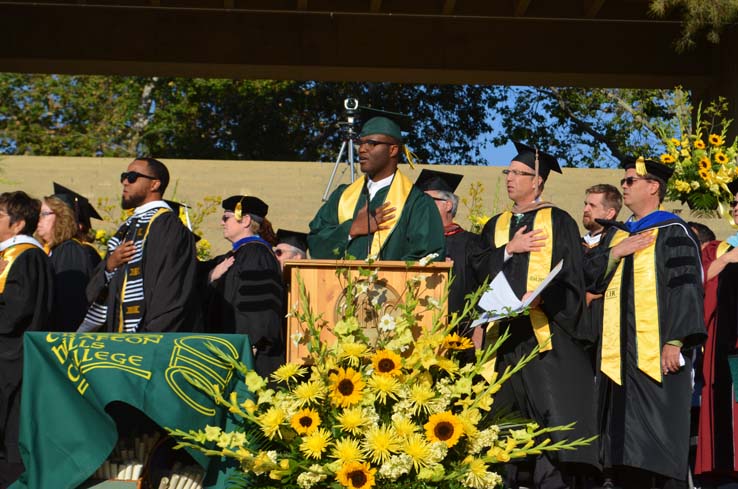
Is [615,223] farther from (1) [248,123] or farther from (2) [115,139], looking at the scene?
(2) [115,139]

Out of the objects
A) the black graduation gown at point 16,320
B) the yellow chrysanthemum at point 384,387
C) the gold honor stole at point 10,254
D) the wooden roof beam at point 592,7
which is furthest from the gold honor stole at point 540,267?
the wooden roof beam at point 592,7

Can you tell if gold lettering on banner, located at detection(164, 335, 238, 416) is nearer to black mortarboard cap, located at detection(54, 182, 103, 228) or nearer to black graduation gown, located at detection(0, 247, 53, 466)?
black graduation gown, located at detection(0, 247, 53, 466)

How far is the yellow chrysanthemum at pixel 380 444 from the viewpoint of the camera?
16.3 ft

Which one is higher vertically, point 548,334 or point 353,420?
point 548,334

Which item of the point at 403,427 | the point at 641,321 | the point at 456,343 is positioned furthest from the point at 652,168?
the point at 403,427

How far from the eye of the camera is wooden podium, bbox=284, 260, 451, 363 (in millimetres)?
5695

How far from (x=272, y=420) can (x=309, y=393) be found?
0.65 ft

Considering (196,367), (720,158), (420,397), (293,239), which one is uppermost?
(720,158)

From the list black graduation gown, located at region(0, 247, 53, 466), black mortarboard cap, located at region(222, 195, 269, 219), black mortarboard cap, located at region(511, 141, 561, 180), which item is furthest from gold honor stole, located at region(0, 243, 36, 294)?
black mortarboard cap, located at region(511, 141, 561, 180)

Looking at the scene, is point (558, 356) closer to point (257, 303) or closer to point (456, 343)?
point (456, 343)

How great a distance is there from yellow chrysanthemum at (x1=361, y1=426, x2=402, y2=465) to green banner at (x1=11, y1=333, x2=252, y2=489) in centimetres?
77

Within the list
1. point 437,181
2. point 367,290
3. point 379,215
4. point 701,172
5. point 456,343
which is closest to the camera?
point 456,343

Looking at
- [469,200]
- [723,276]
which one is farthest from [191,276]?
[469,200]

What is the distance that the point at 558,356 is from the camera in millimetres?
6816
